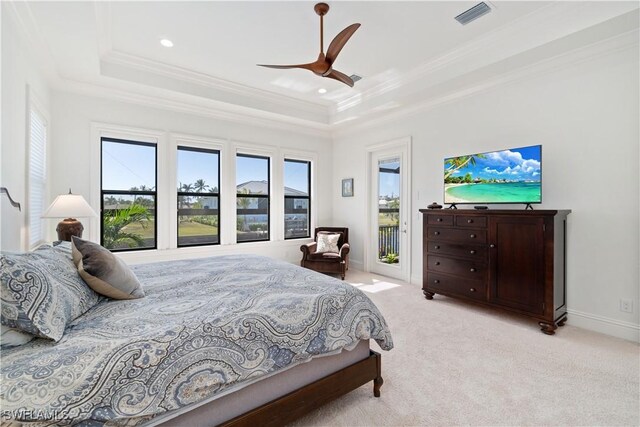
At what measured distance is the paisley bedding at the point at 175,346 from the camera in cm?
103

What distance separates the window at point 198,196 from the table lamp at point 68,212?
157 centimetres

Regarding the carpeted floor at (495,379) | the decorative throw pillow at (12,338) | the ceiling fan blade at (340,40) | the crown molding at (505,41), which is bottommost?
the carpeted floor at (495,379)

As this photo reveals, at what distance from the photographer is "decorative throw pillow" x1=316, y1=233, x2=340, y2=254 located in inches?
205

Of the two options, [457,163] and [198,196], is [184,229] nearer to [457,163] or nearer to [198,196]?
[198,196]

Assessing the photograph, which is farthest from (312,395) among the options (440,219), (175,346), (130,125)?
(130,125)

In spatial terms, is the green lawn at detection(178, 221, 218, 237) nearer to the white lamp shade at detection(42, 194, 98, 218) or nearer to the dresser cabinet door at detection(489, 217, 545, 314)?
the white lamp shade at detection(42, 194, 98, 218)

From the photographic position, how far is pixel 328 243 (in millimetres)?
5258

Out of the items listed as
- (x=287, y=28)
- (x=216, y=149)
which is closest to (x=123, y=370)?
(x=287, y=28)

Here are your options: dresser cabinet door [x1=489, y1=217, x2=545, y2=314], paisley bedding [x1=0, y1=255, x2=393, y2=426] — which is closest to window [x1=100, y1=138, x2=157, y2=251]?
paisley bedding [x1=0, y1=255, x2=393, y2=426]

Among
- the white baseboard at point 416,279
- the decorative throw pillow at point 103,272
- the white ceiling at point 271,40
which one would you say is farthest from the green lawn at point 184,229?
the white baseboard at point 416,279

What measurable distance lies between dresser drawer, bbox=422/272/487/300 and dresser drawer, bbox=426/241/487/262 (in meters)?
0.29

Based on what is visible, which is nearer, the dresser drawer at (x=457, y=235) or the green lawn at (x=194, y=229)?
the dresser drawer at (x=457, y=235)

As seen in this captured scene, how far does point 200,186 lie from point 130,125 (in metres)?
1.26

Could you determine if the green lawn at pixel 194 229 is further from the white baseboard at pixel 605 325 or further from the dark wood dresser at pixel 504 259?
the white baseboard at pixel 605 325
